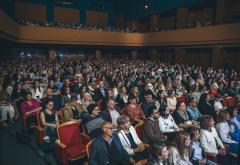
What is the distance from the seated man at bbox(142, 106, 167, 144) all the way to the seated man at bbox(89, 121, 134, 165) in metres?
0.89

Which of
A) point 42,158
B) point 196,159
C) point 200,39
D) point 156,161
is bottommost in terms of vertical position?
point 42,158

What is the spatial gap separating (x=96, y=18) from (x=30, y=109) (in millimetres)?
21522

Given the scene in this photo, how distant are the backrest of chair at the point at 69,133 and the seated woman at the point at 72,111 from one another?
84 centimetres

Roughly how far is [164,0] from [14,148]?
18853mm

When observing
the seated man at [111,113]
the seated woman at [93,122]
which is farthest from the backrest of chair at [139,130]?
the seated woman at [93,122]

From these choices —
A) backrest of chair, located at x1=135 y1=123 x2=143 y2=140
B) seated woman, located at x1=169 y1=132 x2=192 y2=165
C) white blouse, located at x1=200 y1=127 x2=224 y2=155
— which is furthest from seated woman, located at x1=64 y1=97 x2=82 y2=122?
white blouse, located at x1=200 y1=127 x2=224 y2=155

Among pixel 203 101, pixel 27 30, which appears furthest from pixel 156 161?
pixel 27 30

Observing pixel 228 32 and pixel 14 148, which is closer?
pixel 14 148

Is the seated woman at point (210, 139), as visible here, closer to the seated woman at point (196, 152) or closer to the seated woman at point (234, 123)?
the seated woman at point (196, 152)

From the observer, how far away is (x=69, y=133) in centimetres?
458

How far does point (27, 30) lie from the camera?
18.1 metres

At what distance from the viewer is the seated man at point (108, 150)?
11.1 feet

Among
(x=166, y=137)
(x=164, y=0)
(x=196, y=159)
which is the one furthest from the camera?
(x=164, y=0)

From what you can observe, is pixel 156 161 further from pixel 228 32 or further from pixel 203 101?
pixel 228 32
